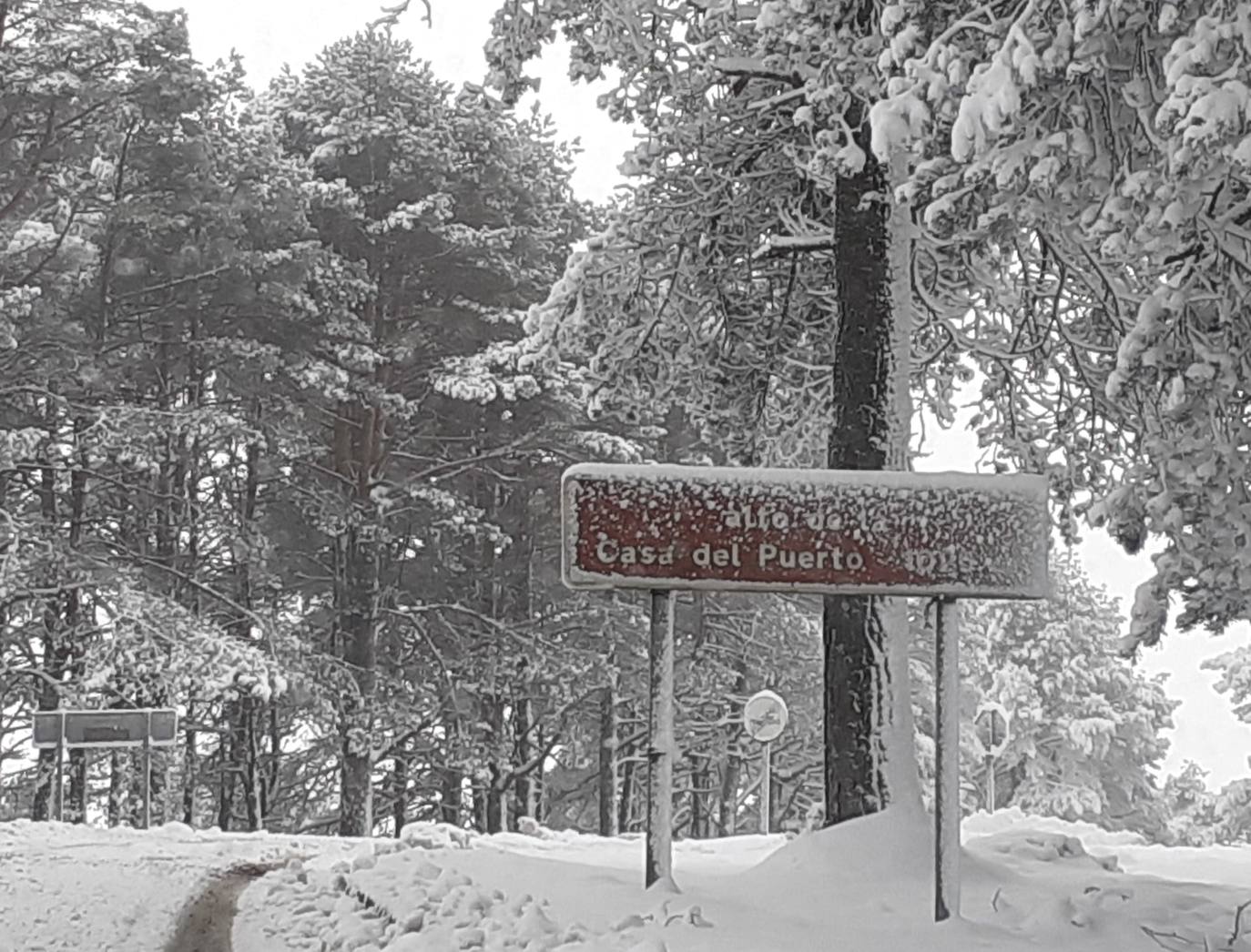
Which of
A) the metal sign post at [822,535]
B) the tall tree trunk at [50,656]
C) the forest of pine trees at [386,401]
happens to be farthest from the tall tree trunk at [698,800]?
the metal sign post at [822,535]

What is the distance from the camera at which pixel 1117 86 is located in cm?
613

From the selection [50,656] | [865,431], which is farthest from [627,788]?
[865,431]

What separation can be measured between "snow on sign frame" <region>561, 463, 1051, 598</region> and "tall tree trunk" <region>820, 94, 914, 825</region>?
8.04ft

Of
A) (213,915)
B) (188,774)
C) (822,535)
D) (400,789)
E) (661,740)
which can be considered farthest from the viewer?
(400,789)

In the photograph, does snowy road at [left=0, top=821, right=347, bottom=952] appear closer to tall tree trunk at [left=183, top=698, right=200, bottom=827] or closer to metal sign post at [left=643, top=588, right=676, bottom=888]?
metal sign post at [left=643, top=588, right=676, bottom=888]

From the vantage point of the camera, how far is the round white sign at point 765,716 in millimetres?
14000

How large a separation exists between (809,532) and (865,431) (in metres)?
2.90

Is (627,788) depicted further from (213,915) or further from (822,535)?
(822,535)

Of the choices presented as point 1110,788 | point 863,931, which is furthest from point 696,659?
point 1110,788

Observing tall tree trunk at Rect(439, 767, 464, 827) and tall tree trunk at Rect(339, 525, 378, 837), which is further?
tall tree trunk at Rect(439, 767, 464, 827)

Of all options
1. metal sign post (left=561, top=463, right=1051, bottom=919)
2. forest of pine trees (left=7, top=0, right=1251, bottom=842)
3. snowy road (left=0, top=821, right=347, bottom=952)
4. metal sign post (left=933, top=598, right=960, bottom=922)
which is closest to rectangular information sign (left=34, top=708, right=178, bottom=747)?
snowy road (left=0, top=821, right=347, bottom=952)

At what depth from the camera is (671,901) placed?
7.26m

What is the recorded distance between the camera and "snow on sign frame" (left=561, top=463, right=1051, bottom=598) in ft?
23.1

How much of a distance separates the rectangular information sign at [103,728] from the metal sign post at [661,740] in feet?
29.3
